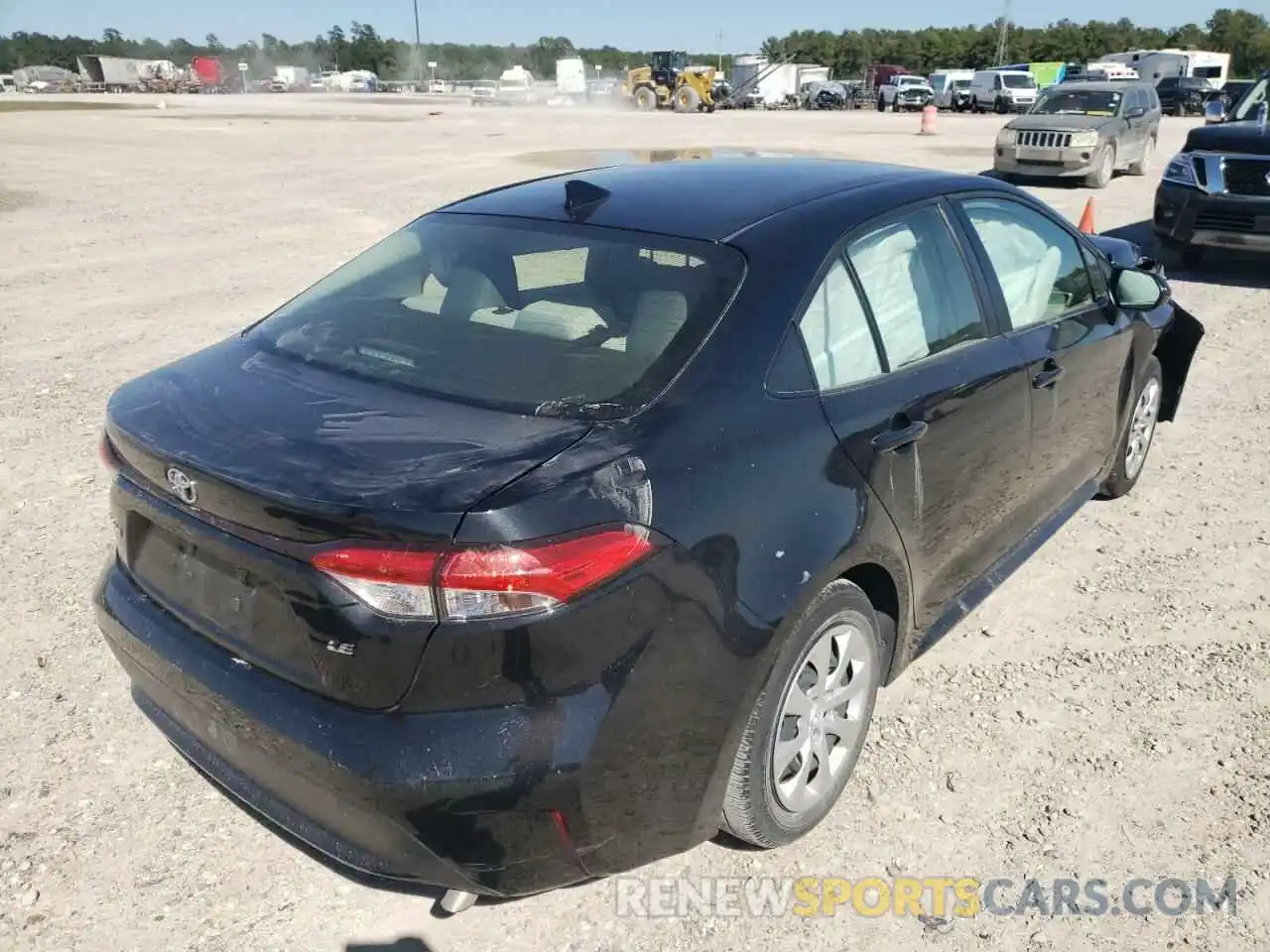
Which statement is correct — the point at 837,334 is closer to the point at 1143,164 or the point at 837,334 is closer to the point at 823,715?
the point at 823,715

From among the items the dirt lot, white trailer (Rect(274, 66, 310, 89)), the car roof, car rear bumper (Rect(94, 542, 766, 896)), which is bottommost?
white trailer (Rect(274, 66, 310, 89))

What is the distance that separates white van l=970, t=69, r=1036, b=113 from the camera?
45156 mm

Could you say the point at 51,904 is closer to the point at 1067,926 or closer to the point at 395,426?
Answer: the point at 395,426

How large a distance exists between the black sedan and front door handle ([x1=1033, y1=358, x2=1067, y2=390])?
0.08ft

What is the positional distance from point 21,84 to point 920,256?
111643 millimetres

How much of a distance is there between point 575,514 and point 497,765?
525mm

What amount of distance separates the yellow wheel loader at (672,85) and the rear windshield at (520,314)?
44.3 metres

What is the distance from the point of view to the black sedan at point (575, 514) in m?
1.97

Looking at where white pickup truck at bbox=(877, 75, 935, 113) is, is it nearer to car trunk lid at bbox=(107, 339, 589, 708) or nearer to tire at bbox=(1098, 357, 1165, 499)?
tire at bbox=(1098, 357, 1165, 499)

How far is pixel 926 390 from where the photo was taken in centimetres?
290

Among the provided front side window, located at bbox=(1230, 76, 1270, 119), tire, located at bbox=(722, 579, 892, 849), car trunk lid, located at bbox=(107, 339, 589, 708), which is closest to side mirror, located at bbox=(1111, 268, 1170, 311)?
tire, located at bbox=(722, 579, 892, 849)

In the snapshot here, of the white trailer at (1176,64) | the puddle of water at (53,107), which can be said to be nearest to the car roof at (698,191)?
the puddle of water at (53,107)

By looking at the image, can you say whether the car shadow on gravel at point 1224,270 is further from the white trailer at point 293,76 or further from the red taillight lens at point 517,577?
the white trailer at point 293,76

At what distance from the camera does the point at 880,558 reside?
2.69m
